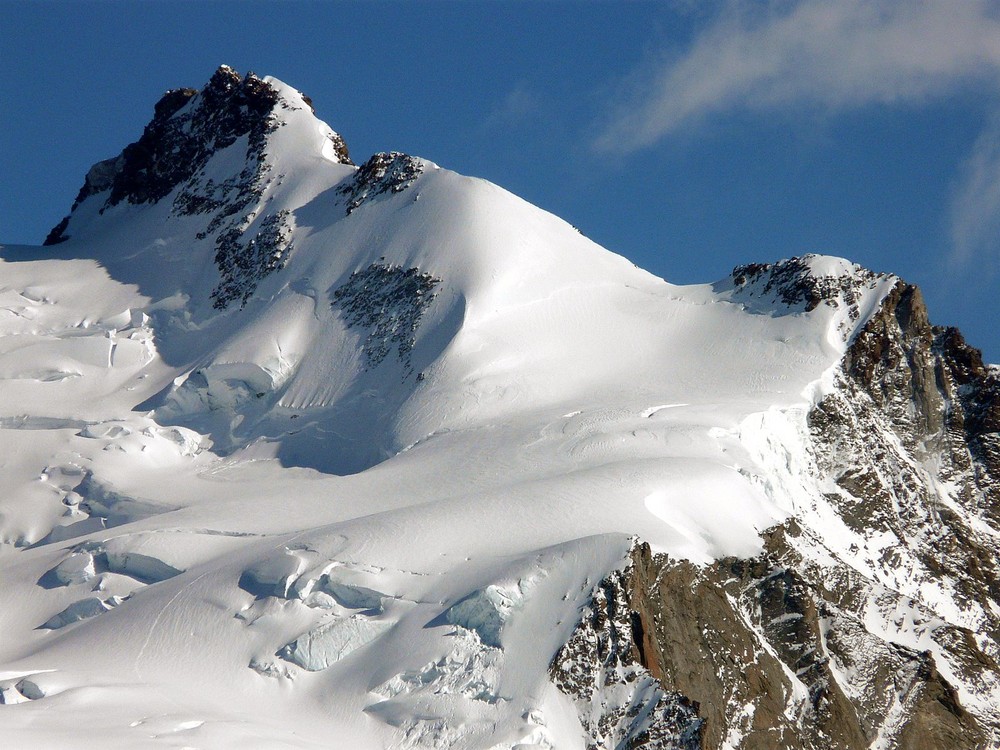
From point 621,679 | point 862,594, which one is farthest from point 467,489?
point 862,594

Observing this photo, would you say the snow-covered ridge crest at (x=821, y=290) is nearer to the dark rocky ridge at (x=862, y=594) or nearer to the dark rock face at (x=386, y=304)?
the dark rocky ridge at (x=862, y=594)

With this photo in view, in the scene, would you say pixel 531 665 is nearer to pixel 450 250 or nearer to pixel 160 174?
pixel 450 250

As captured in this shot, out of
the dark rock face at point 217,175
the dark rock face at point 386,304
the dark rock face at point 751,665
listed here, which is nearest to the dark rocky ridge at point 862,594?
the dark rock face at point 751,665

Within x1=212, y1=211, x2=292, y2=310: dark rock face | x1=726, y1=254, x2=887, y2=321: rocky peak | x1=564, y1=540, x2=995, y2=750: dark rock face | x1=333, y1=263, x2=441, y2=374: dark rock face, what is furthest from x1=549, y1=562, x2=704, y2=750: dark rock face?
x1=212, y1=211, x2=292, y2=310: dark rock face

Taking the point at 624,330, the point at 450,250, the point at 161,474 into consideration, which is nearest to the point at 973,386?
the point at 624,330

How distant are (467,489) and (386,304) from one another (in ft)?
68.0

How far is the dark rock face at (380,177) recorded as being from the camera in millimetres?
82438

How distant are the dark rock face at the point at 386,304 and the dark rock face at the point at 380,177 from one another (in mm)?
8037

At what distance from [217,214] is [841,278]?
4250cm

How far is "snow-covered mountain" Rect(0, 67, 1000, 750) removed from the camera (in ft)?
142

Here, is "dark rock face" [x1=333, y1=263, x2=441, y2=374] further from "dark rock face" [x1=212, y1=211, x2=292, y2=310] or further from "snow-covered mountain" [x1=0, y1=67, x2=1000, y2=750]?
"dark rock face" [x1=212, y1=211, x2=292, y2=310]

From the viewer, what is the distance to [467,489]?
179ft

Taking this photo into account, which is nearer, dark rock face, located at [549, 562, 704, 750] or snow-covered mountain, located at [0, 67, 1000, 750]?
dark rock face, located at [549, 562, 704, 750]

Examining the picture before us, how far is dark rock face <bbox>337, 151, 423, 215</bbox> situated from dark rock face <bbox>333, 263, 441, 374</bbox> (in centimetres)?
804
